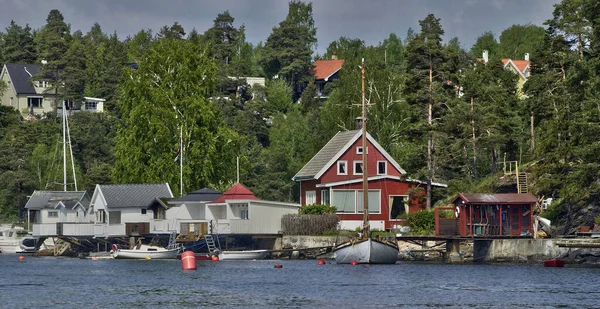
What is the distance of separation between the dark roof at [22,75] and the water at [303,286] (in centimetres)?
7346

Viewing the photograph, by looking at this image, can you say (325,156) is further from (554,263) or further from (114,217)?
(554,263)

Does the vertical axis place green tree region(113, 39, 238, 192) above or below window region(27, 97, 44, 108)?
below

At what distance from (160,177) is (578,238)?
4121cm

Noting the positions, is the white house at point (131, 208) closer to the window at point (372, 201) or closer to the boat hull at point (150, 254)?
the boat hull at point (150, 254)

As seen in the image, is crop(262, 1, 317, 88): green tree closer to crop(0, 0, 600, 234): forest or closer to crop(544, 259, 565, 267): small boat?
crop(0, 0, 600, 234): forest

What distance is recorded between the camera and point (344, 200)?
93125 millimetres

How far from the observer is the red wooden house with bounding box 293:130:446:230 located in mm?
92375

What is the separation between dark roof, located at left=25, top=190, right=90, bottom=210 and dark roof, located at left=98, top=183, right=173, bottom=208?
680 cm

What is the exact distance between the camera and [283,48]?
6309 inches

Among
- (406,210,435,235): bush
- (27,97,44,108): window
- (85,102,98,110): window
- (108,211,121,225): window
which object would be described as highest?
(27,97,44,108): window

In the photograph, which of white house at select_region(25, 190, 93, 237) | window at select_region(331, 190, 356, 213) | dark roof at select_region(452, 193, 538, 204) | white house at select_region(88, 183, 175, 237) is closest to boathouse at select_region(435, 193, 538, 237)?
dark roof at select_region(452, 193, 538, 204)

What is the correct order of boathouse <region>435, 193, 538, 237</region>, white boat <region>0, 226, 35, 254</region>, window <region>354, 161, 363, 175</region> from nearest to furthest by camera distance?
boathouse <region>435, 193, 538, 237</region> < window <region>354, 161, 363, 175</region> < white boat <region>0, 226, 35, 254</region>

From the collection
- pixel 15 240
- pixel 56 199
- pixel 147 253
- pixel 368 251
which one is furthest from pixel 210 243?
pixel 15 240

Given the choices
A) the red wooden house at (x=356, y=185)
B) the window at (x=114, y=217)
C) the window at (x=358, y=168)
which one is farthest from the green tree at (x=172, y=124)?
the window at (x=358, y=168)
